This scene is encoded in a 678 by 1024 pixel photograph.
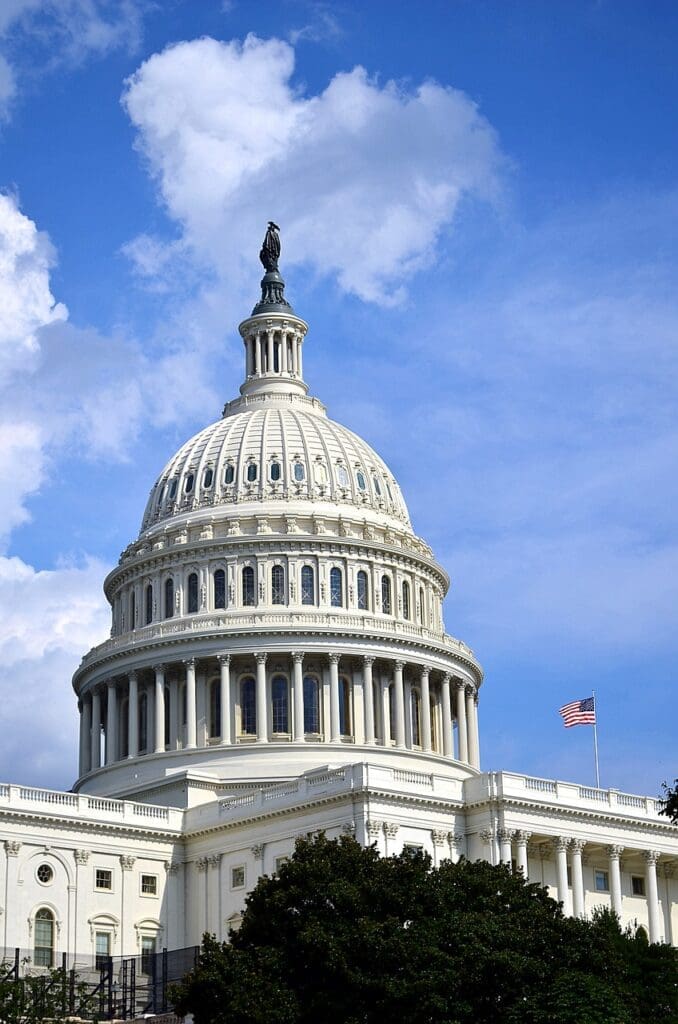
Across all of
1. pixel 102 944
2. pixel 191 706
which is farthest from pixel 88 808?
pixel 191 706

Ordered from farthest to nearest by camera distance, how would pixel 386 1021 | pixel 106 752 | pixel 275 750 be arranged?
pixel 106 752 < pixel 275 750 < pixel 386 1021

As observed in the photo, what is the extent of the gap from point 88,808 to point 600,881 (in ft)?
97.0

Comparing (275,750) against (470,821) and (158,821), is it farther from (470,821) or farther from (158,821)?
(470,821)

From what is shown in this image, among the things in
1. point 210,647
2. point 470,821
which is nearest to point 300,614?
point 210,647

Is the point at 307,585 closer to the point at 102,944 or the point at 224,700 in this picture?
the point at 224,700

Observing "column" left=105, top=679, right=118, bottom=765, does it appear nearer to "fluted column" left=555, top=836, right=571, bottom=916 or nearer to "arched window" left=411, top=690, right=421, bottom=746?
"arched window" left=411, top=690, right=421, bottom=746

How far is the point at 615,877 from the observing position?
11356 cm

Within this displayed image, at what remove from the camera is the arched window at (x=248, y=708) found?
132 metres

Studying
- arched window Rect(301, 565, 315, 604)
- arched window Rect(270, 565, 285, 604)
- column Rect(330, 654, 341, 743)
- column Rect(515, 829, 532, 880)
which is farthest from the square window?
arched window Rect(270, 565, 285, 604)

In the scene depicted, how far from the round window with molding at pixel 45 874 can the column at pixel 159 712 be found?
2154 cm

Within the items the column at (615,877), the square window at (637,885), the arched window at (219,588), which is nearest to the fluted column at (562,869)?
the column at (615,877)

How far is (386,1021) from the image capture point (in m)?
74.1

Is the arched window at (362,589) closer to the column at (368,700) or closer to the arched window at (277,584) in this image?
the arched window at (277,584)

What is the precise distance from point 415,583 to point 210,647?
57.3 feet
